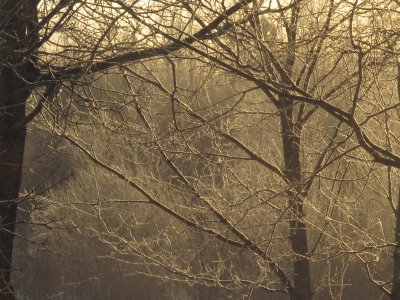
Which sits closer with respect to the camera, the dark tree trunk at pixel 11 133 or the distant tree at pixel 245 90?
the distant tree at pixel 245 90

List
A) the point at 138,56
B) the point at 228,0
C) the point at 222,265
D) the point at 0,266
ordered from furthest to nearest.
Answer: the point at 222,265, the point at 0,266, the point at 228,0, the point at 138,56

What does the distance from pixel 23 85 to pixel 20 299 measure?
37.8 ft

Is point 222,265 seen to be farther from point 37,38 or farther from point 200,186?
point 37,38

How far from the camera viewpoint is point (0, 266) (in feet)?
18.7

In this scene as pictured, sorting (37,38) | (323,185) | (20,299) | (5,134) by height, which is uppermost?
(37,38)

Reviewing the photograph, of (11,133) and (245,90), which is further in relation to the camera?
(11,133)

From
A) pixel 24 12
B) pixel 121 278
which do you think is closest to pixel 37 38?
pixel 24 12

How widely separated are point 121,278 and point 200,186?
33.7 feet

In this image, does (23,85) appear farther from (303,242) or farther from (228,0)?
(303,242)

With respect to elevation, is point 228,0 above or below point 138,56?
above

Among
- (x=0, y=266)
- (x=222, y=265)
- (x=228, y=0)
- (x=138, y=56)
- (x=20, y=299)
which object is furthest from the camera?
(x=20, y=299)

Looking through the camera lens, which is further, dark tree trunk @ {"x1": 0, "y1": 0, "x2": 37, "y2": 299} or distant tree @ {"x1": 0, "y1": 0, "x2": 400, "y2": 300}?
dark tree trunk @ {"x1": 0, "y1": 0, "x2": 37, "y2": 299}

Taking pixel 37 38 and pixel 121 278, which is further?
pixel 121 278

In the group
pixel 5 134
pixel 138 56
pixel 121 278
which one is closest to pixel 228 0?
pixel 138 56
